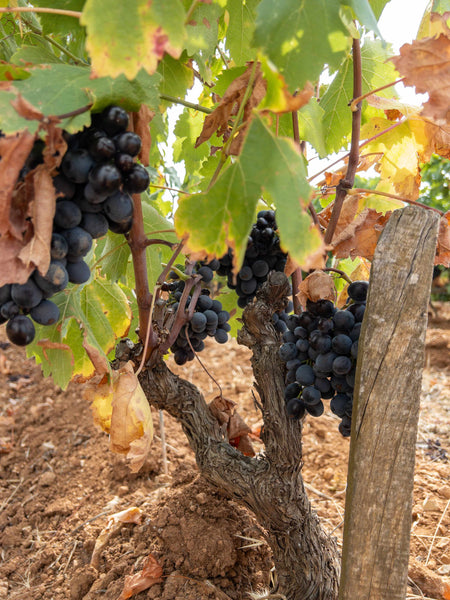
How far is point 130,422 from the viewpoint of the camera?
123cm

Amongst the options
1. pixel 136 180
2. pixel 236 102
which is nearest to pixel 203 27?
pixel 236 102

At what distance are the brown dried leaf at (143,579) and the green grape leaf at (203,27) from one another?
1566 millimetres

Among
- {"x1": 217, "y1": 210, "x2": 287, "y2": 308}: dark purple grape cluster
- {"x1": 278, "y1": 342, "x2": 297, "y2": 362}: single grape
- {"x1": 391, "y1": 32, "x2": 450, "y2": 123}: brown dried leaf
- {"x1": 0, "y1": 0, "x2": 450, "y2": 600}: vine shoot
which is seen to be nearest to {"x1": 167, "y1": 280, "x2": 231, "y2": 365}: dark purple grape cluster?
{"x1": 0, "y1": 0, "x2": 450, "y2": 600}: vine shoot

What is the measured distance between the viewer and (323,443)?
9.91 feet

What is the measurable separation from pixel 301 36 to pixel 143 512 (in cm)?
180

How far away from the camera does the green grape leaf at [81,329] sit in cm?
136

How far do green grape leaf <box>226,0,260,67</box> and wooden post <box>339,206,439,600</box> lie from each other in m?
0.74

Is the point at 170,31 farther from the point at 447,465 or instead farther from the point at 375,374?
the point at 447,465

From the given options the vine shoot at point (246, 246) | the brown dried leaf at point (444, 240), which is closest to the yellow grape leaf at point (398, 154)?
the vine shoot at point (246, 246)

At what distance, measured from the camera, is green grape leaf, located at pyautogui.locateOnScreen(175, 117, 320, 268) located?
0.87 meters

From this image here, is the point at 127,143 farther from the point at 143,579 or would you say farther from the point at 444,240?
the point at 143,579

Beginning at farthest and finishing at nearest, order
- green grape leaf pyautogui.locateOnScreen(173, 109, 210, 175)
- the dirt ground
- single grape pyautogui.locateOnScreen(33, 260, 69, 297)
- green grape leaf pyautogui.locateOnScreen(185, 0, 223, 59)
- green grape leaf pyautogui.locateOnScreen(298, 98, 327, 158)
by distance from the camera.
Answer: green grape leaf pyautogui.locateOnScreen(173, 109, 210, 175) < the dirt ground < green grape leaf pyautogui.locateOnScreen(298, 98, 327, 158) < green grape leaf pyautogui.locateOnScreen(185, 0, 223, 59) < single grape pyautogui.locateOnScreen(33, 260, 69, 297)

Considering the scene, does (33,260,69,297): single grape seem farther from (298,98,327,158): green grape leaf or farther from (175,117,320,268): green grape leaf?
(298,98,327,158): green grape leaf

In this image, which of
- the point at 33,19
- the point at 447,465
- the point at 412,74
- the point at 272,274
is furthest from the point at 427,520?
the point at 33,19
